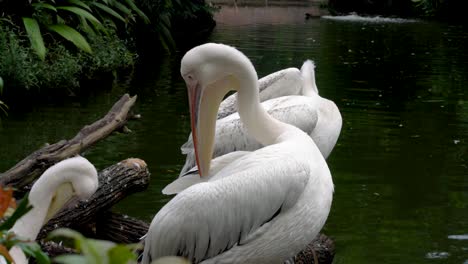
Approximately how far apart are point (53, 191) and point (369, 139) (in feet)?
20.6

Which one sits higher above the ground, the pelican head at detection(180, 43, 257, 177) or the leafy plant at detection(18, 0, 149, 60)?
the pelican head at detection(180, 43, 257, 177)

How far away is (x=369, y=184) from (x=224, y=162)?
3.54 meters

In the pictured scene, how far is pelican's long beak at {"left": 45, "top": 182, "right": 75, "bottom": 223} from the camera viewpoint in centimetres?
247

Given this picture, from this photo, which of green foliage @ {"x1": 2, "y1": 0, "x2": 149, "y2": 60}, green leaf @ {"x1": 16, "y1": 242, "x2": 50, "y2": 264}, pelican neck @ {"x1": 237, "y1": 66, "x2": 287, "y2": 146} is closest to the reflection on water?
green foliage @ {"x1": 2, "y1": 0, "x2": 149, "y2": 60}

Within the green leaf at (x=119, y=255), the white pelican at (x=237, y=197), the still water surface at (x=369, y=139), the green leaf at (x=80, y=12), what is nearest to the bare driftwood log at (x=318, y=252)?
the still water surface at (x=369, y=139)

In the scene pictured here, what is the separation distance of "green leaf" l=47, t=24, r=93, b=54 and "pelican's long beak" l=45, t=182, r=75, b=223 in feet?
25.1

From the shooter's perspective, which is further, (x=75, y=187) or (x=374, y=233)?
(x=374, y=233)

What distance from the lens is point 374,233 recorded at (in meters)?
5.57

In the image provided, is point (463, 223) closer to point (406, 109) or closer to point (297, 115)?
point (297, 115)

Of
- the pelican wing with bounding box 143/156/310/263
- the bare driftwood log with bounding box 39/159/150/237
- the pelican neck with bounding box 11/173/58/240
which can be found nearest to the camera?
the pelican neck with bounding box 11/173/58/240

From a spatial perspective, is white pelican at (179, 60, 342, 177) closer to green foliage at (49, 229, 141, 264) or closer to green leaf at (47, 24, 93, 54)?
green foliage at (49, 229, 141, 264)

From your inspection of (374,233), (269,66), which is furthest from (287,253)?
(269,66)

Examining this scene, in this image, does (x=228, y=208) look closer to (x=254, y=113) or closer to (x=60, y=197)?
(x=254, y=113)

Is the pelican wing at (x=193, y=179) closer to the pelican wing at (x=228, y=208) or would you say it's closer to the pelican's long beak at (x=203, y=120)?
the pelican's long beak at (x=203, y=120)
